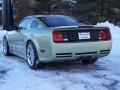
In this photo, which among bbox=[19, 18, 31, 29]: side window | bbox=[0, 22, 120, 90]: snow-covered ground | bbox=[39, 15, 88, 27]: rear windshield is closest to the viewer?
bbox=[0, 22, 120, 90]: snow-covered ground

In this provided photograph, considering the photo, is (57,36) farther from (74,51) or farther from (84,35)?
(84,35)

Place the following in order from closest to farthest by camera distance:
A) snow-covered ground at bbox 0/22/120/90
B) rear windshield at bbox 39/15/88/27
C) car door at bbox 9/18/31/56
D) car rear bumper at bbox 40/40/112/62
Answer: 1. snow-covered ground at bbox 0/22/120/90
2. car rear bumper at bbox 40/40/112/62
3. rear windshield at bbox 39/15/88/27
4. car door at bbox 9/18/31/56

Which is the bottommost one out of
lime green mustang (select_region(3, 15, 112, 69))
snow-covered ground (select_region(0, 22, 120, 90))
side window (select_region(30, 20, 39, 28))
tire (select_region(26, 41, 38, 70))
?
snow-covered ground (select_region(0, 22, 120, 90))

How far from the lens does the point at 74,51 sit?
8484mm

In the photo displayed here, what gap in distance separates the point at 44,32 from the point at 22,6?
2183 cm

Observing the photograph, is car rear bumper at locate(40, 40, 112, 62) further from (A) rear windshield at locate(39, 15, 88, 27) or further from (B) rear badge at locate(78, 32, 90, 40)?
(A) rear windshield at locate(39, 15, 88, 27)

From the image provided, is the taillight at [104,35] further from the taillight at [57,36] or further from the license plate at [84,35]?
the taillight at [57,36]

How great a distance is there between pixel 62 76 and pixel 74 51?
2.11ft

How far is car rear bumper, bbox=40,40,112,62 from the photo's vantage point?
838cm

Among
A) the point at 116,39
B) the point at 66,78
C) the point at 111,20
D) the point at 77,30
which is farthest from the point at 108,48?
the point at 111,20

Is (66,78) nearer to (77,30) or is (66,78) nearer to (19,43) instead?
(77,30)

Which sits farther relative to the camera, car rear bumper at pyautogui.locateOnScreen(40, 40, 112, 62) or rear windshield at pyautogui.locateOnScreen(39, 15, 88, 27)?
rear windshield at pyautogui.locateOnScreen(39, 15, 88, 27)

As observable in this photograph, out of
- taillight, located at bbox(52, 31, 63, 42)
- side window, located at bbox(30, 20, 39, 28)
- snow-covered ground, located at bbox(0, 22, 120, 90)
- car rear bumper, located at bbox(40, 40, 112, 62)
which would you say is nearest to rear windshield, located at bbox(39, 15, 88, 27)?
side window, located at bbox(30, 20, 39, 28)

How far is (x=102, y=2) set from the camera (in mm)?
26297
